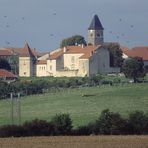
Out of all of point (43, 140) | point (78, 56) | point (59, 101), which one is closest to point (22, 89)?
point (59, 101)

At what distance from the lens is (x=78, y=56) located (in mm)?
154250

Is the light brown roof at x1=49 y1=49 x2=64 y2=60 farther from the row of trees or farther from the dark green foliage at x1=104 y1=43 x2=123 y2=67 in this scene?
the row of trees

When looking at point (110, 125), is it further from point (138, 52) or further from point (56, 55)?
point (138, 52)

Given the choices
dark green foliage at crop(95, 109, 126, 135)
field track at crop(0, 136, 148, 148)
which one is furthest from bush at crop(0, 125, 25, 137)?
dark green foliage at crop(95, 109, 126, 135)

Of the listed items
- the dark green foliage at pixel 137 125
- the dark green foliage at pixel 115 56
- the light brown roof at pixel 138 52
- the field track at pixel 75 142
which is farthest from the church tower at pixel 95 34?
the field track at pixel 75 142

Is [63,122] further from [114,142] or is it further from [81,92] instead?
[81,92]

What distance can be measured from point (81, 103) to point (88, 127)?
28251 millimetres

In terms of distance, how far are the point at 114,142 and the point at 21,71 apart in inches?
4883

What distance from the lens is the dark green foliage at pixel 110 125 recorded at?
41188 millimetres

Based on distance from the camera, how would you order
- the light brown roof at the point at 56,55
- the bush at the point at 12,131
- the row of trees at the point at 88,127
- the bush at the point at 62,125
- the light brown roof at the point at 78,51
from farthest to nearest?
1. the light brown roof at the point at 56,55
2. the light brown roof at the point at 78,51
3. the bush at the point at 62,125
4. the row of trees at the point at 88,127
5. the bush at the point at 12,131

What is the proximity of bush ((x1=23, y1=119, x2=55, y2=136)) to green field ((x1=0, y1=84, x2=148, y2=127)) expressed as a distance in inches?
335

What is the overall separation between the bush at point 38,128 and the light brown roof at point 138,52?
409ft

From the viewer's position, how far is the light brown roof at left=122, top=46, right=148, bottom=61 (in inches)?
6533

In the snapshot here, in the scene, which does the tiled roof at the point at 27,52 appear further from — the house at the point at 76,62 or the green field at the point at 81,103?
the green field at the point at 81,103
